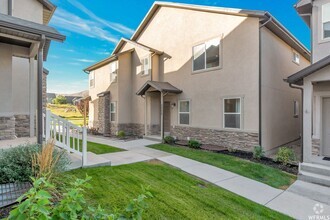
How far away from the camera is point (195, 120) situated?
41.5 ft

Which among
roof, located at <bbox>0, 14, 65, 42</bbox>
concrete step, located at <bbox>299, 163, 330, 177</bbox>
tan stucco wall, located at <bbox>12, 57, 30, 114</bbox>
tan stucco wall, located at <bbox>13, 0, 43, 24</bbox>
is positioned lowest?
concrete step, located at <bbox>299, 163, 330, 177</bbox>

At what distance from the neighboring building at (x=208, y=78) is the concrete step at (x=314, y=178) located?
283 centimetres

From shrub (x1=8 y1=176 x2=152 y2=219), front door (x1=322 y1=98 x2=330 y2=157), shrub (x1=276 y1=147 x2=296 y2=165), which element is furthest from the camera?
front door (x1=322 y1=98 x2=330 y2=157)

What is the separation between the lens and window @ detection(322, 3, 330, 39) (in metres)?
8.23

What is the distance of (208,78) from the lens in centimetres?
1202

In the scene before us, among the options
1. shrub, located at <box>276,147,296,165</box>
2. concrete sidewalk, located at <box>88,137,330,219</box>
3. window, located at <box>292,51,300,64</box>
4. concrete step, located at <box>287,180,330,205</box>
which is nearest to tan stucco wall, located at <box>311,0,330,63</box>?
shrub, located at <box>276,147,296,165</box>

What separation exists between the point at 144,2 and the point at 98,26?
5638 mm

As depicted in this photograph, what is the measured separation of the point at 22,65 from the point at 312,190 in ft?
41.8

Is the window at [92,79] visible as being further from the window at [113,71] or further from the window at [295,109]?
the window at [295,109]

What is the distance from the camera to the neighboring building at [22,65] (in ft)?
19.5

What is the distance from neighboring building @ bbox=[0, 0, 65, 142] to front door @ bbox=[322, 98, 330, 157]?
35.4 feet

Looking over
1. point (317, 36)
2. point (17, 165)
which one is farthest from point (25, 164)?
point (317, 36)

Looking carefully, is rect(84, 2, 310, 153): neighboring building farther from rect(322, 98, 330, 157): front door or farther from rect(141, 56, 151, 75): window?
rect(322, 98, 330, 157): front door

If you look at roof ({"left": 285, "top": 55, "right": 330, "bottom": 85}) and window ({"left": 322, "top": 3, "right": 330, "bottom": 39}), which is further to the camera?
window ({"left": 322, "top": 3, "right": 330, "bottom": 39})
